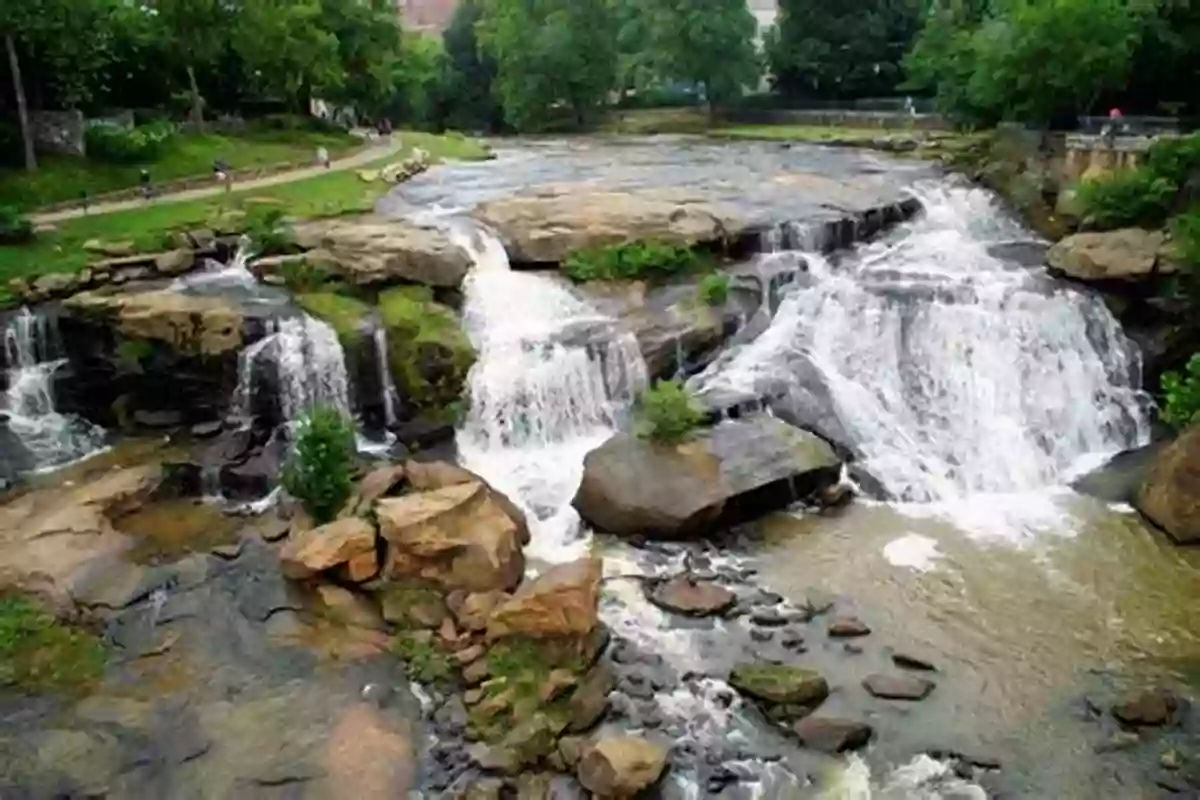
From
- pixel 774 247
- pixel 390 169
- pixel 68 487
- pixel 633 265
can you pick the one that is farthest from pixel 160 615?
pixel 390 169

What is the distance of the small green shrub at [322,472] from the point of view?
50.9 feet

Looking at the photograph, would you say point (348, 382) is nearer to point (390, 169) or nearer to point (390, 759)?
point (390, 759)

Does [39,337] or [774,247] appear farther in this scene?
[774,247]

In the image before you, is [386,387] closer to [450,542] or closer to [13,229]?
[450,542]

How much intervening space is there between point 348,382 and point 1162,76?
25.6 metres

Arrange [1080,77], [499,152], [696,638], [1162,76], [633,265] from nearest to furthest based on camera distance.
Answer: [696,638], [633,265], [1080,77], [1162,76], [499,152]

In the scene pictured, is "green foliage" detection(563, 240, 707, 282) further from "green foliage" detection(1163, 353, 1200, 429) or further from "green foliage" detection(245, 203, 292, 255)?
"green foliage" detection(1163, 353, 1200, 429)

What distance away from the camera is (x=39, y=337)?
64.5 ft

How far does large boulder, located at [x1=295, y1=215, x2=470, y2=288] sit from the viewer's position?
20734 millimetres

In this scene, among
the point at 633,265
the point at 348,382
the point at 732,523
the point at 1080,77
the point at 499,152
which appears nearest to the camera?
the point at 732,523

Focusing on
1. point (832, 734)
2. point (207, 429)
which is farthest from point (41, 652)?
point (832, 734)

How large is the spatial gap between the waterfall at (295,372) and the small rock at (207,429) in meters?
0.39

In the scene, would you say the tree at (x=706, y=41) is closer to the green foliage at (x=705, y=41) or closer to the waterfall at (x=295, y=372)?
the green foliage at (x=705, y=41)

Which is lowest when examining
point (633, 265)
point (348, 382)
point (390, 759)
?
point (390, 759)
